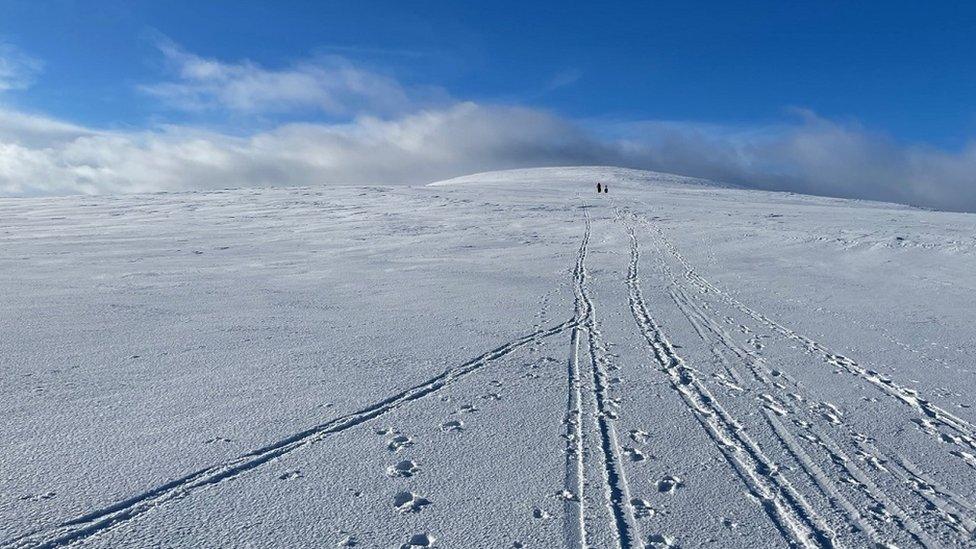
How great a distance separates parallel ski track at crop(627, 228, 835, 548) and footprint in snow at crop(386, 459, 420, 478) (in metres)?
2.74

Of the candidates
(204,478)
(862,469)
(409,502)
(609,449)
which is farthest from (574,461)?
(204,478)

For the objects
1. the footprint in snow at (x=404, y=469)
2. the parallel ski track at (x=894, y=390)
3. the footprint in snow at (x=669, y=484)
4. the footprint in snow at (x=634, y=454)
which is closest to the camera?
the footprint in snow at (x=669, y=484)

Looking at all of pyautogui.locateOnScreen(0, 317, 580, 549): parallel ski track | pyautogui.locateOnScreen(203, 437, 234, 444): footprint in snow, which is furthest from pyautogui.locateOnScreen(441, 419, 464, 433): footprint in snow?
pyautogui.locateOnScreen(203, 437, 234, 444): footprint in snow

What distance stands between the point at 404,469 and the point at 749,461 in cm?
301

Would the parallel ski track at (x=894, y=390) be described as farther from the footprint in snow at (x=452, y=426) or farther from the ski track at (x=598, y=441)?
the footprint in snow at (x=452, y=426)

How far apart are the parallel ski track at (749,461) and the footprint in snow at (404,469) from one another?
2742 millimetres

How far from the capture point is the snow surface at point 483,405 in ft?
15.8

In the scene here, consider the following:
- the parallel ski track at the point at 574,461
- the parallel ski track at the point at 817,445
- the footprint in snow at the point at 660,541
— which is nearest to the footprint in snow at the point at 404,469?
the parallel ski track at the point at 574,461

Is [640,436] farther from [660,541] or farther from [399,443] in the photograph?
[399,443]

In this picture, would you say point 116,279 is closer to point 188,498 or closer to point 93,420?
point 93,420

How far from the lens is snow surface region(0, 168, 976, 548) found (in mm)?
4805

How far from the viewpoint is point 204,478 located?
209 inches

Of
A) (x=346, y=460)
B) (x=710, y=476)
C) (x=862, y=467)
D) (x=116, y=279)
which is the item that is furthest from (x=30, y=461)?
(x=116, y=279)

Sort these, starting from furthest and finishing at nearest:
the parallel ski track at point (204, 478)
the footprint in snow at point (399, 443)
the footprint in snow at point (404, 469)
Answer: the footprint in snow at point (399, 443), the footprint in snow at point (404, 469), the parallel ski track at point (204, 478)
